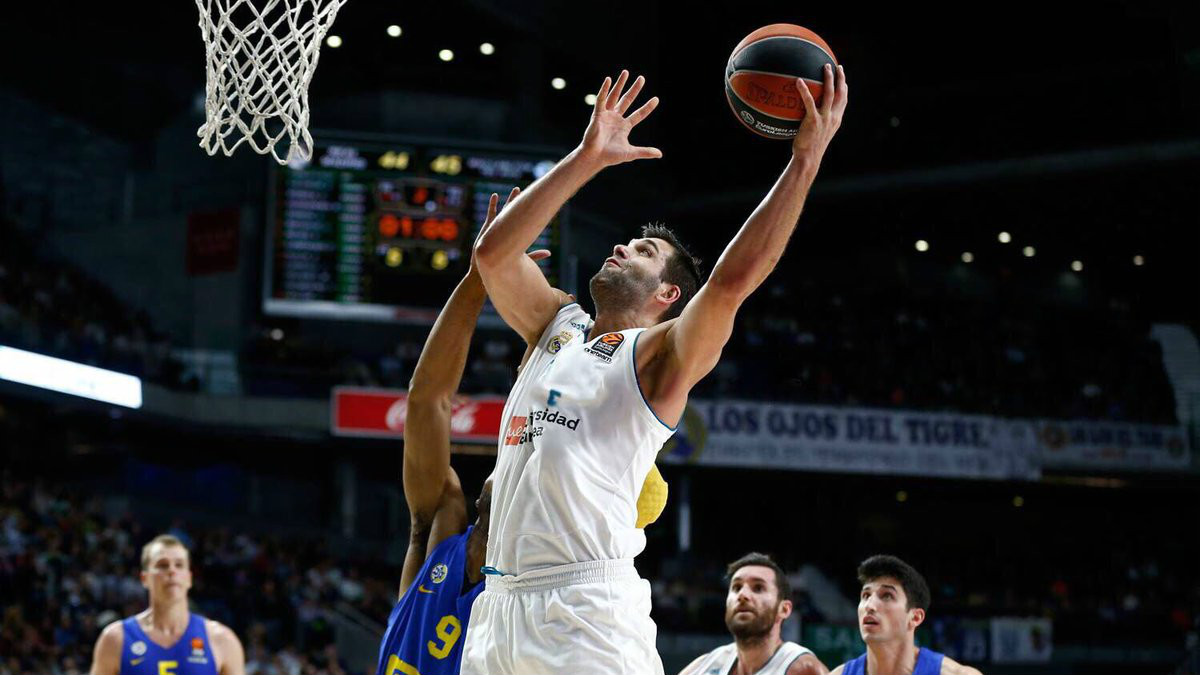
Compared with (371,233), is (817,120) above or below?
below

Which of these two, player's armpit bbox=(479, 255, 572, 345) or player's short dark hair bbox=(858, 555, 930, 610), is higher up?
player's armpit bbox=(479, 255, 572, 345)

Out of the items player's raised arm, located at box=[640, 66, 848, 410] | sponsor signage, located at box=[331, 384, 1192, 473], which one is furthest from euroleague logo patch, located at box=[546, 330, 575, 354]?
sponsor signage, located at box=[331, 384, 1192, 473]

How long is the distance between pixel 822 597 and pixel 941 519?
6282mm

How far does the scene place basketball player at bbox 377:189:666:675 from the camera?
4027 millimetres

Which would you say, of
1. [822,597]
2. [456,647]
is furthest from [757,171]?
[456,647]

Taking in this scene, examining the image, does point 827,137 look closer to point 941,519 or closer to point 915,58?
point 915,58

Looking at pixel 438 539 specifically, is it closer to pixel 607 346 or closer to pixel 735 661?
pixel 607 346

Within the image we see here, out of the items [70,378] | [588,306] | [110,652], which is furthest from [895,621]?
[70,378]

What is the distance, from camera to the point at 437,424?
4211mm

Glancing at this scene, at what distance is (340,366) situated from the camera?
63.4 ft

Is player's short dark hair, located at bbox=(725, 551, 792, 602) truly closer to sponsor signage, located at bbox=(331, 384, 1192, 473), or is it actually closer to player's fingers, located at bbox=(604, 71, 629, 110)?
player's fingers, located at bbox=(604, 71, 629, 110)

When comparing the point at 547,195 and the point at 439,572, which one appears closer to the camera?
the point at 547,195

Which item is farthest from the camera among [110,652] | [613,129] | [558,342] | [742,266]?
[110,652]

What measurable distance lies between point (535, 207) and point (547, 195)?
0.05 m
